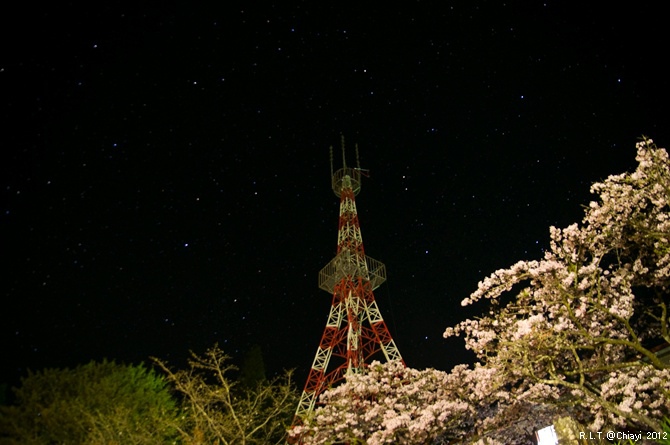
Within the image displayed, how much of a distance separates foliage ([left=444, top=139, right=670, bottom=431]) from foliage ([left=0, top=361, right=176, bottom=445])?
36.6 feet

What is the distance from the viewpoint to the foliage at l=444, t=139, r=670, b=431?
757 centimetres

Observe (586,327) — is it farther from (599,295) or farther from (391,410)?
(391,410)

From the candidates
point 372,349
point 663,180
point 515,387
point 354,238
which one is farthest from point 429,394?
point 354,238

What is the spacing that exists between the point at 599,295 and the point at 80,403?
16.5 meters

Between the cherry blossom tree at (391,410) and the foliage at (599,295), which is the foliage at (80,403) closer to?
the cherry blossom tree at (391,410)

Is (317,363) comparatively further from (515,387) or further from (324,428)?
(515,387)

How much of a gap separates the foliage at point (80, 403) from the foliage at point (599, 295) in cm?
1114

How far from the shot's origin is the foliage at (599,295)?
7.57 m

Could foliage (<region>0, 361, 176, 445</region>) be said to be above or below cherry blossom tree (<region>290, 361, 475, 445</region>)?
above

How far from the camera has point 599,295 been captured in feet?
24.4

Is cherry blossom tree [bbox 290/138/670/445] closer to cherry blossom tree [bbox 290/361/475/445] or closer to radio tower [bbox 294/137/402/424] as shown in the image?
cherry blossom tree [bbox 290/361/475/445]

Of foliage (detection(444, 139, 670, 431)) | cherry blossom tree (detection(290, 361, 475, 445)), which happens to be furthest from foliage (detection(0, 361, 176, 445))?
foliage (detection(444, 139, 670, 431))

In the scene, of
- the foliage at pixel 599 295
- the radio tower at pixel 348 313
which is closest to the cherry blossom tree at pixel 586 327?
the foliage at pixel 599 295

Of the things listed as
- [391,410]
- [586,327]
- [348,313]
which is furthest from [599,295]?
[348,313]
